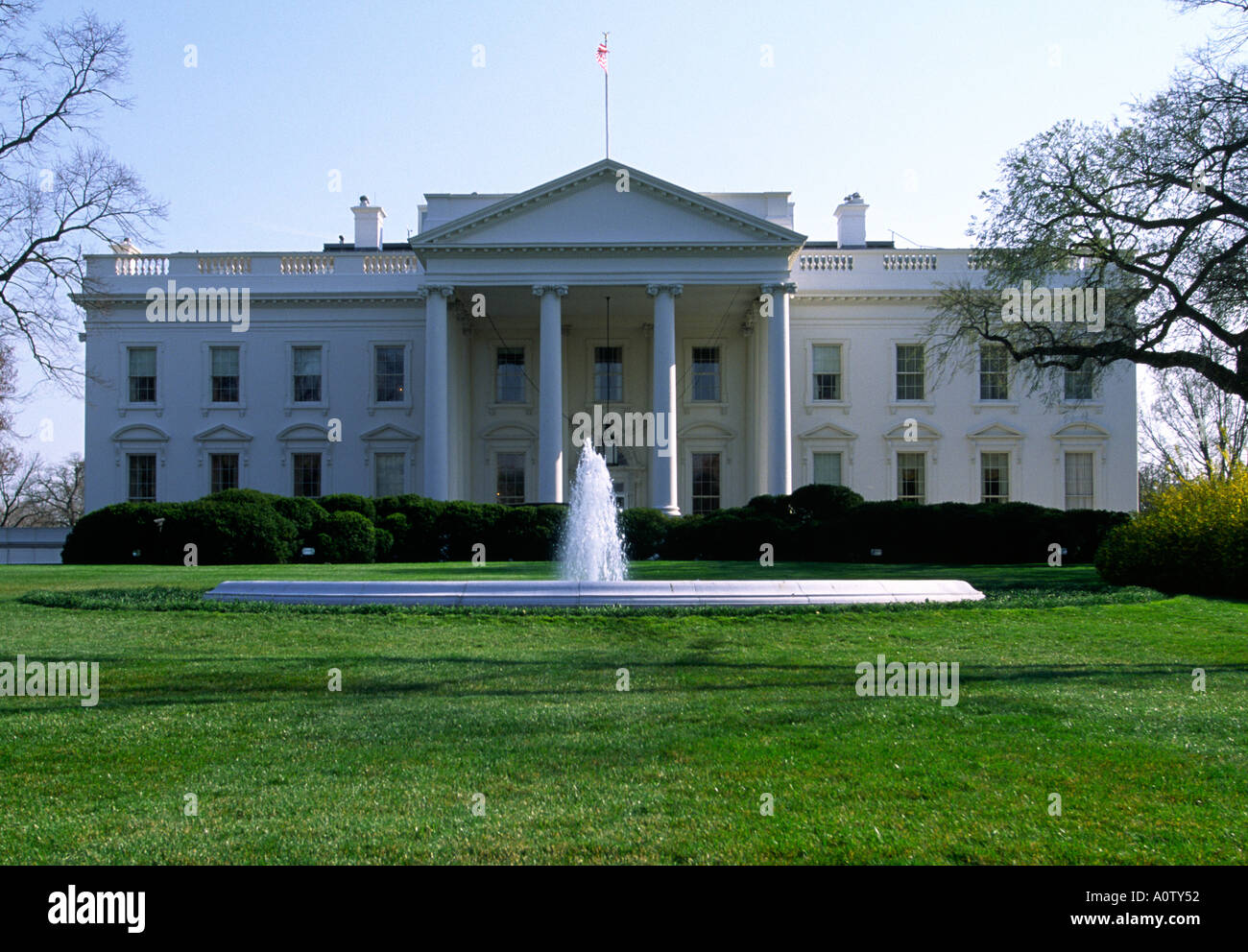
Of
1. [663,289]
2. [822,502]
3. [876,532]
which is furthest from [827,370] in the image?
[876,532]

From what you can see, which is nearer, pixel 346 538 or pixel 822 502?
pixel 346 538

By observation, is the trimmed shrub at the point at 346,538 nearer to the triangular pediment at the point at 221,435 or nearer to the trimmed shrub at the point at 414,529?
the trimmed shrub at the point at 414,529

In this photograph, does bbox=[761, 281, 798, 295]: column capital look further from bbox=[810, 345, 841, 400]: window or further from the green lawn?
the green lawn

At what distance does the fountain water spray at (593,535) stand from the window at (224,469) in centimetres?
2563

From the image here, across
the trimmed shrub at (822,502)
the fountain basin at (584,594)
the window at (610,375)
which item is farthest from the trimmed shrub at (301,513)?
the window at (610,375)

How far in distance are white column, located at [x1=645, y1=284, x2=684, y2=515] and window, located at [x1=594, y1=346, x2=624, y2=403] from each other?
5.83 meters

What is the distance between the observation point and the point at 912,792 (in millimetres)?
6137

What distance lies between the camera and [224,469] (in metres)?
42.8

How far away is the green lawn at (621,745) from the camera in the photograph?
5336 millimetres

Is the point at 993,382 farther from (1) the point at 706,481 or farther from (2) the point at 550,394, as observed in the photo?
(2) the point at 550,394

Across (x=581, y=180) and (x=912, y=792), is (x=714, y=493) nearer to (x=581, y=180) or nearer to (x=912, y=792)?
(x=581, y=180)

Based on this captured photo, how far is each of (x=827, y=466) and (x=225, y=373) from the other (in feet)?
82.1

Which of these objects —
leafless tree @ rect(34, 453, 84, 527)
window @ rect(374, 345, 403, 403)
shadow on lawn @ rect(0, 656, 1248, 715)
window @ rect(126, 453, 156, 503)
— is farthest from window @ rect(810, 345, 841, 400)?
leafless tree @ rect(34, 453, 84, 527)
